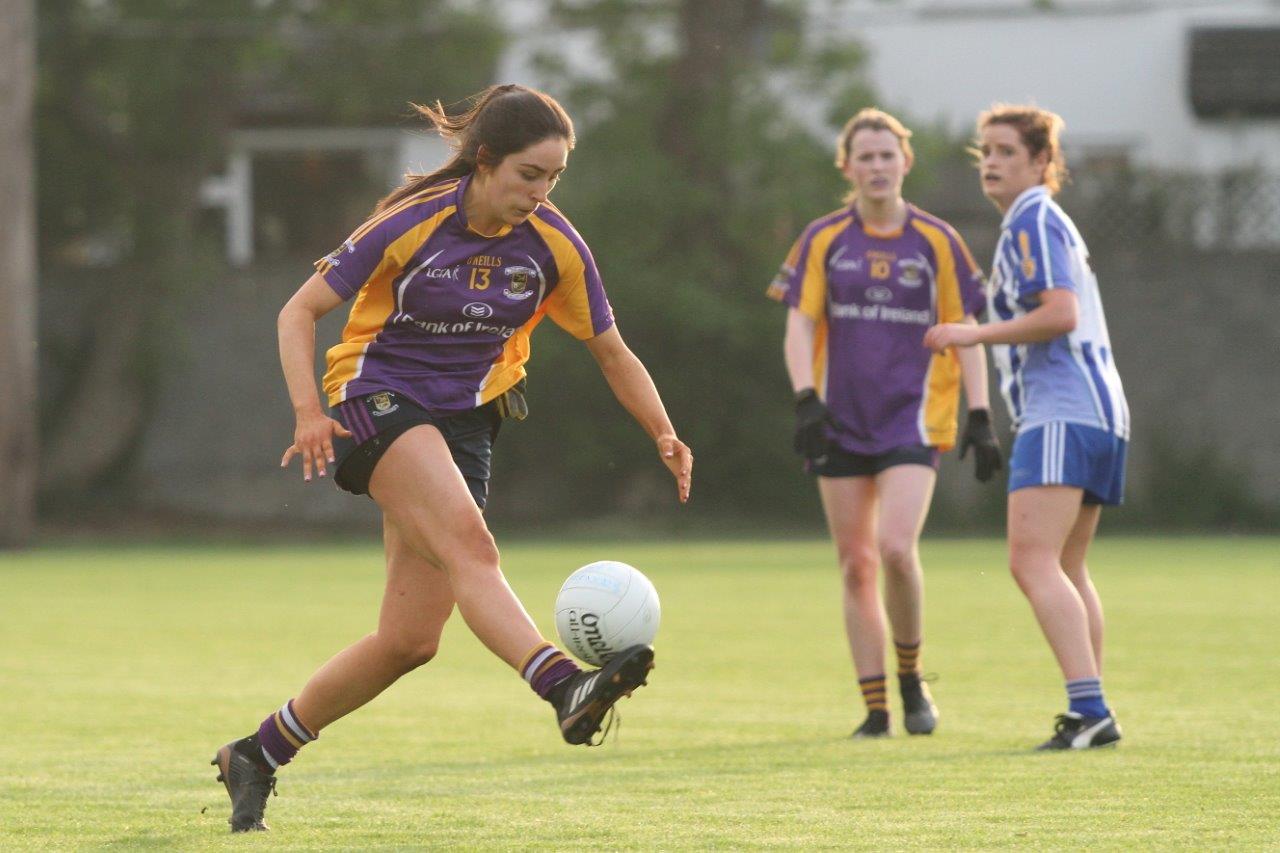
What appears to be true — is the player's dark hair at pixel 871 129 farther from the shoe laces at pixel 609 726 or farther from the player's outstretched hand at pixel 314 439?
the player's outstretched hand at pixel 314 439

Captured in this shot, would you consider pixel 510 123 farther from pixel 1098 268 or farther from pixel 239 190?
pixel 239 190

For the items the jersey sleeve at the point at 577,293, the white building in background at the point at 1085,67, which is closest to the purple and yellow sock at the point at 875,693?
the jersey sleeve at the point at 577,293

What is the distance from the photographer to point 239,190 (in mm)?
28531

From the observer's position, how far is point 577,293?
543cm

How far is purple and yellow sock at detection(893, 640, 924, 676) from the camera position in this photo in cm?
762

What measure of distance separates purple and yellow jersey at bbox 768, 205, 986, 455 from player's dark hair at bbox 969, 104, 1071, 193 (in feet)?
1.96

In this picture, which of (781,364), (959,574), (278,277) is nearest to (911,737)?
(959,574)

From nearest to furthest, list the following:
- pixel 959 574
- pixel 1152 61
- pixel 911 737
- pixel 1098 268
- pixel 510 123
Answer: pixel 510 123, pixel 911 737, pixel 959 574, pixel 1098 268, pixel 1152 61

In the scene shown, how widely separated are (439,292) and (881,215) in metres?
3.03

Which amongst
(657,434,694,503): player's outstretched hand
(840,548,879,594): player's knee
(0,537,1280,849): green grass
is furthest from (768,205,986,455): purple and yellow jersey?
(657,434,694,503): player's outstretched hand

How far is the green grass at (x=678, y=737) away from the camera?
5.27 meters

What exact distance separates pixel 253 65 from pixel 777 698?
53.6 feet

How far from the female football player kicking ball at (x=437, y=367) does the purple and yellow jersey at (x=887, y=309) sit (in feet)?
7.77

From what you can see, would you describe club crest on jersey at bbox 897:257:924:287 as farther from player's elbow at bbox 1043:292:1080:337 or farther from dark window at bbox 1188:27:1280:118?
dark window at bbox 1188:27:1280:118
